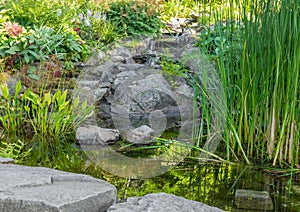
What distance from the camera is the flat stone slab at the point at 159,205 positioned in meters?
1.76

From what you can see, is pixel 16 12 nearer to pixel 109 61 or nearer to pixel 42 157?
pixel 109 61

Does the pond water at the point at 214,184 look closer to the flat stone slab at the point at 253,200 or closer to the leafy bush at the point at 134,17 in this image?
the flat stone slab at the point at 253,200

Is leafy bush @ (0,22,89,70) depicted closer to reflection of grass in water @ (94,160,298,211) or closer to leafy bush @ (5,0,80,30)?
leafy bush @ (5,0,80,30)

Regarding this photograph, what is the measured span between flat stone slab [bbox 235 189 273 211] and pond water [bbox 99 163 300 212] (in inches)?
1.3

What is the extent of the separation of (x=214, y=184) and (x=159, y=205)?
34.0 inches

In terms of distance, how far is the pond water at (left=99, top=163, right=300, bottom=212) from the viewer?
2363mm

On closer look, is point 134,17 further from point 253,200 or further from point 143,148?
point 253,200

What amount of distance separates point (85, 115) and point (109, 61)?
2.03 m

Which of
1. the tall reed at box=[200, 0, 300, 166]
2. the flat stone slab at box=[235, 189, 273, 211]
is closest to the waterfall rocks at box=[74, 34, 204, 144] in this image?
the tall reed at box=[200, 0, 300, 166]

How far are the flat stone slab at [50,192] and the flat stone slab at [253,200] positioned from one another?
71 cm

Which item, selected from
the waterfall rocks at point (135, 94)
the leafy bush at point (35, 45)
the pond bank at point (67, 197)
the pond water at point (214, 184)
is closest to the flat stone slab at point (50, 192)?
the pond bank at point (67, 197)

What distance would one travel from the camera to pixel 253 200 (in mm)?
2312

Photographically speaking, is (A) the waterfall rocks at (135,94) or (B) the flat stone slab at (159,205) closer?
(B) the flat stone slab at (159,205)

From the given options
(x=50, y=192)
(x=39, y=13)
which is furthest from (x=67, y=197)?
(x=39, y=13)
